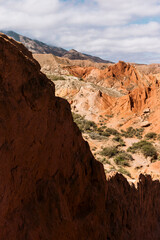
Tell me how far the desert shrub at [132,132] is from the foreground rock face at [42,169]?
2397 cm

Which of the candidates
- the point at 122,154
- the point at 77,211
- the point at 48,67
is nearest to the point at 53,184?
the point at 77,211

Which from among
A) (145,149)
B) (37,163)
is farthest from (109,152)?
(37,163)

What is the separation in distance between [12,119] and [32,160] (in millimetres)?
1059

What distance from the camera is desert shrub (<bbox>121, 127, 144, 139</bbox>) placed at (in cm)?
3080

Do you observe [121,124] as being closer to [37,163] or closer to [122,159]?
[122,159]

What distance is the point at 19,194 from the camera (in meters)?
4.19

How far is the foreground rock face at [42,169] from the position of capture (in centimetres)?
398

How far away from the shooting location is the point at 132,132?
31.9 metres

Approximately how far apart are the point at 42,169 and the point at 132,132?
93.2ft

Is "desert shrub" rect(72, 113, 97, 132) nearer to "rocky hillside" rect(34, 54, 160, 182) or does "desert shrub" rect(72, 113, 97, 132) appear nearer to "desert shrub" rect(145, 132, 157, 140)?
"rocky hillside" rect(34, 54, 160, 182)

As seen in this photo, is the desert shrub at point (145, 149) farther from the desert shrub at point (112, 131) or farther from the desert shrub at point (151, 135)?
the desert shrub at point (112, 131)

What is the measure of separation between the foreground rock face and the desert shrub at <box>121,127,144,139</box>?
78.7 ft

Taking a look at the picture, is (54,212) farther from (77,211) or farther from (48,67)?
(48,67)

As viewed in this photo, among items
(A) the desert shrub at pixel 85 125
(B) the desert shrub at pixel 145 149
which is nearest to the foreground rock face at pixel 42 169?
(B) the desert shrub at pixel 145 149
